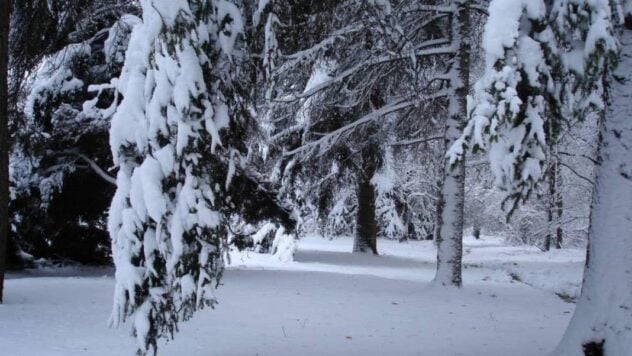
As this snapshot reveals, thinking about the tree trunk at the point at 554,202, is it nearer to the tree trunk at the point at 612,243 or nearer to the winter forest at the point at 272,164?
the winter forest at the point at 272,164

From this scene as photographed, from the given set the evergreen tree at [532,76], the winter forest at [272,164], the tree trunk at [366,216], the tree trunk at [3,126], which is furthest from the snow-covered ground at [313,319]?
the tree trunk at [366,216]

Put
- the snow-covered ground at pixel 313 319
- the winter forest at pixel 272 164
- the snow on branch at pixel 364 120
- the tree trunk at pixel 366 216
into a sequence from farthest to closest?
the tree trunk at pixel 366 216, the snow on branch at pixel 364 120, the snow-covered ground at pixel 313 319, the winter forest at pixel 272 164

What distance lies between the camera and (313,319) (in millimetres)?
7160

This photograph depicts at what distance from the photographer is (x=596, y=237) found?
4.93m

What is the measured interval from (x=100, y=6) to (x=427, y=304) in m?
7.77

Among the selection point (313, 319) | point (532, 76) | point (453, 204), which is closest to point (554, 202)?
point (453, 204)

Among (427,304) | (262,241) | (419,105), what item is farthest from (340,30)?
(262,241)

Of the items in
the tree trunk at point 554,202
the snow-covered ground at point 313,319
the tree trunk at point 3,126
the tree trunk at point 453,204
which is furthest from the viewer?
the tree trunk at point 554,202

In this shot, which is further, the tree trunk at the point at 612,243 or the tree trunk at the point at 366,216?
the tree trunk at the point at 366,216

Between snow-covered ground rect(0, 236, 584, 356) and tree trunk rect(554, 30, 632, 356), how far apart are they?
114 cm

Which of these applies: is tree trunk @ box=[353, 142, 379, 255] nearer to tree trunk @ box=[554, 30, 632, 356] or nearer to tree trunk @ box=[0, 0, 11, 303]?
tree trunk @ box=[0, 0, 11, 303]

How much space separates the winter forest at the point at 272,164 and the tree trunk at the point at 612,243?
0.02 m

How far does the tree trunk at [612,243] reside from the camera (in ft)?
15.3

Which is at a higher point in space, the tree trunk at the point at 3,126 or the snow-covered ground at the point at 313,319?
the tree trunk at the point at 3,126
